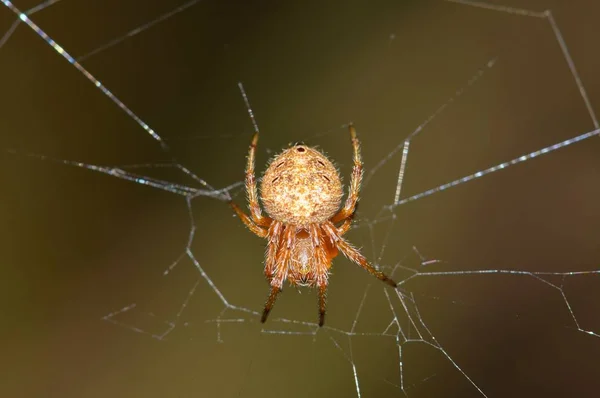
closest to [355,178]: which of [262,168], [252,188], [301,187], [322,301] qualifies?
[301,187]

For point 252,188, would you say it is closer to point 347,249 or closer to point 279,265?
point 279,265

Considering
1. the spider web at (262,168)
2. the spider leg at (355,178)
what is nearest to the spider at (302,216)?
the spider leg at (355,178)

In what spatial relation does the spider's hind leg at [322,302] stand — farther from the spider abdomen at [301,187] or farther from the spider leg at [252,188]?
the spider leg at [252,188]

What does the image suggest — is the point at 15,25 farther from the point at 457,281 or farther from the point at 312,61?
the point at 457,281

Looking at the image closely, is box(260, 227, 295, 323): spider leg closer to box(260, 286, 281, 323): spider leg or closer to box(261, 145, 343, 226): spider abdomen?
box(260, 286, 281, 323): spider leg

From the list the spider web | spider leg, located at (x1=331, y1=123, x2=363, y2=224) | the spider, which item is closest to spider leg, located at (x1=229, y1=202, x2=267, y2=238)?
the spider

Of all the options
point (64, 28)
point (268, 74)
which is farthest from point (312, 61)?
point (64, 28)
